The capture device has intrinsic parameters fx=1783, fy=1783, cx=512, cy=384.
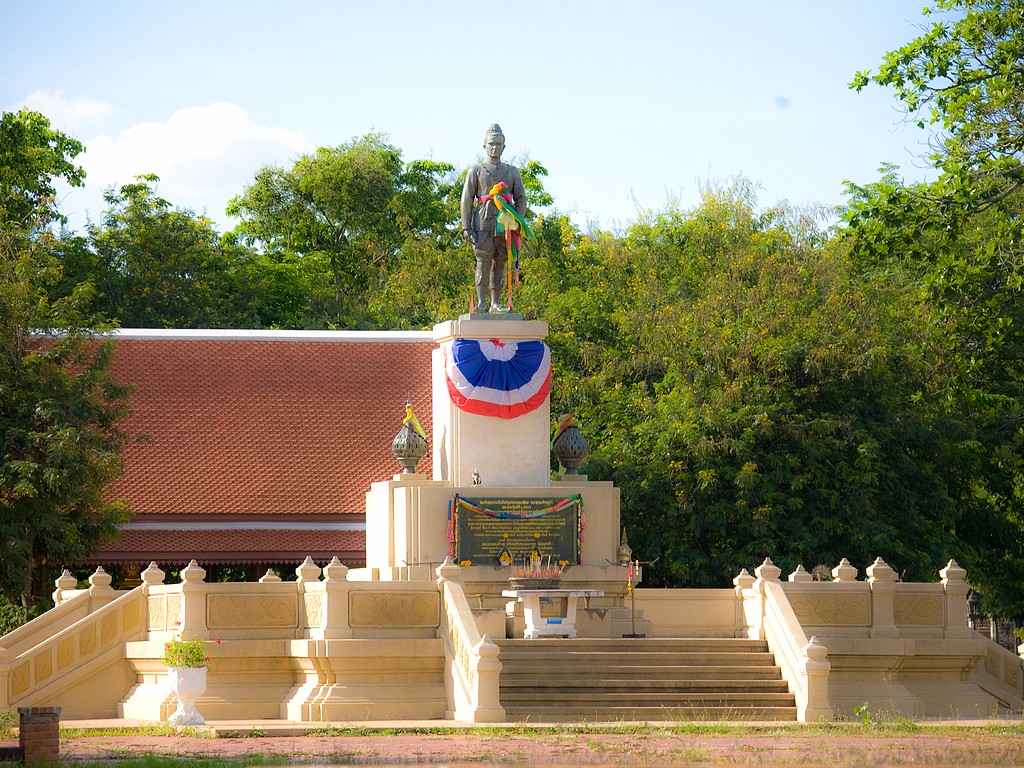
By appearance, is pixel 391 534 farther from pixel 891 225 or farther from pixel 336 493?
pixel 891 225

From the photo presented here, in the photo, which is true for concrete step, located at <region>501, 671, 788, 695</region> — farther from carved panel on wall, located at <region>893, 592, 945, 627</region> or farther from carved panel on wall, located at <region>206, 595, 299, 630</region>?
carved panel on wall, located at <region>206, 595, 299, 630</region>

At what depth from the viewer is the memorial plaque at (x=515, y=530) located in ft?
92.0

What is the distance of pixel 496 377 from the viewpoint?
29047 millimetres

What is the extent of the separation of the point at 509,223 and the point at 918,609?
360 inches

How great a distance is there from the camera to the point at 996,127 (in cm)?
2791

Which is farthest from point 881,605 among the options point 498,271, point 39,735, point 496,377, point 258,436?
point 39,735

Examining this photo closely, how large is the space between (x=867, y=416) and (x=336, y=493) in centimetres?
1037

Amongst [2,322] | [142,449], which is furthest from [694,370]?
[2,322]

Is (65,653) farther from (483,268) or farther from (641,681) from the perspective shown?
(483,268)

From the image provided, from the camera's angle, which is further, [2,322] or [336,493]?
[336,493]

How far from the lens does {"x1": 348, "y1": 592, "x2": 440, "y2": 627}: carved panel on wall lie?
25328 millimetres

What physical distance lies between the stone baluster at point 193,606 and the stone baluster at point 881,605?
9.74m

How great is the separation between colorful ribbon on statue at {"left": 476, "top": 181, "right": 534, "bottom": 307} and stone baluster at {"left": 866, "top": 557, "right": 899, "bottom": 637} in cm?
768

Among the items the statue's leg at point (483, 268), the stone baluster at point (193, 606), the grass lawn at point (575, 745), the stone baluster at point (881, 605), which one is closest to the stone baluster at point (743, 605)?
the stone baluster at point (881, 605)
